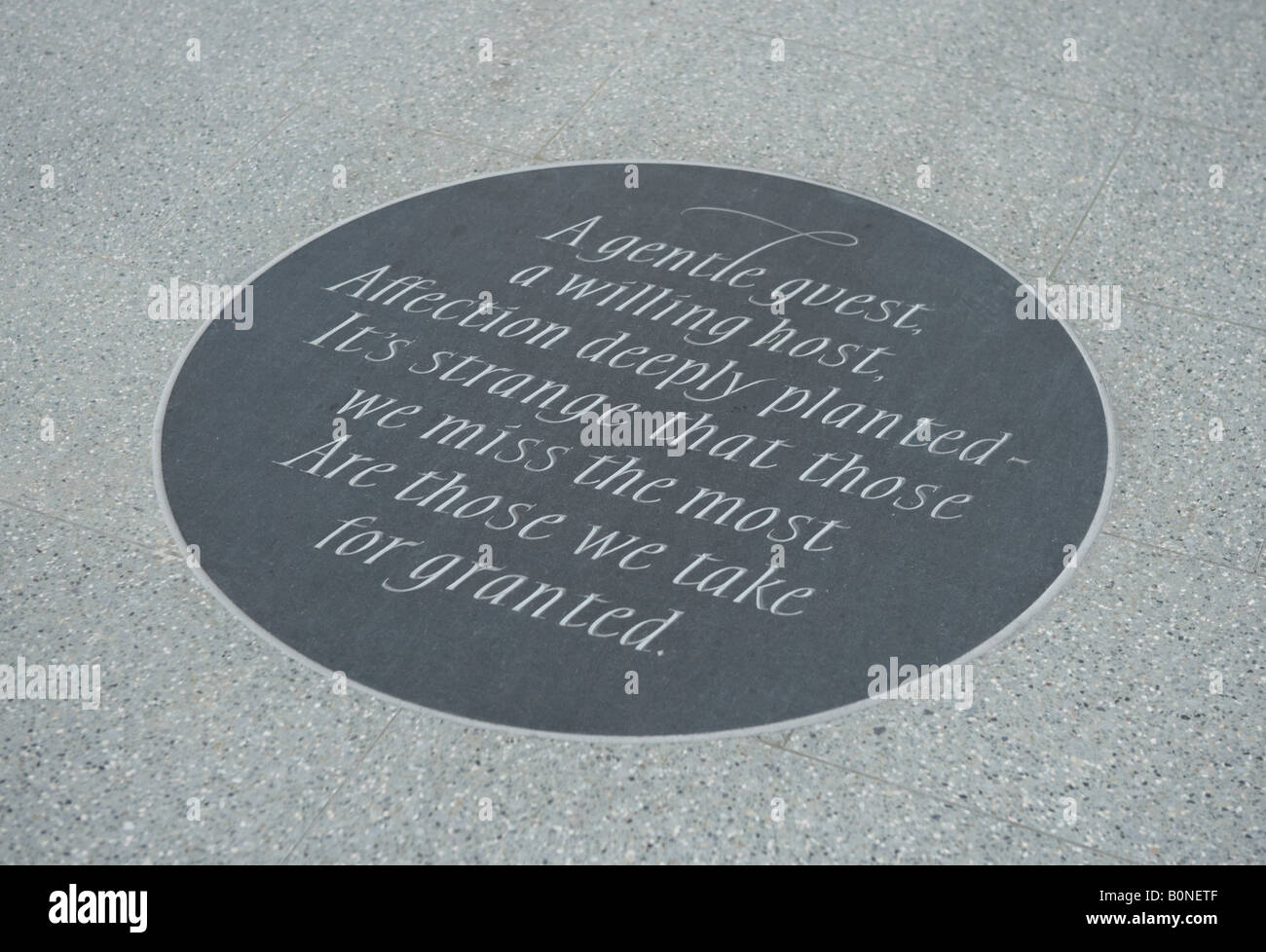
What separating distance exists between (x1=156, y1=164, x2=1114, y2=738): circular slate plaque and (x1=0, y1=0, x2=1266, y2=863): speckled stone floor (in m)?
0.13

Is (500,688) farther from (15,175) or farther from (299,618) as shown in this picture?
(15,175)

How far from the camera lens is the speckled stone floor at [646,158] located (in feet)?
11.6

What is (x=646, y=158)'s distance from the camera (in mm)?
5641

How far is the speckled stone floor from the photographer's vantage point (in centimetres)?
353

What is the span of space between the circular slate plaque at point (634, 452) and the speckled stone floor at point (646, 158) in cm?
13

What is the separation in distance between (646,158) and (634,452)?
5.63 feet

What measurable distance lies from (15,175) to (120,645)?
105 inches

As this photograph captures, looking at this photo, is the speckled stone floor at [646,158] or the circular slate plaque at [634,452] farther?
the circular slate plaque at [634,452]

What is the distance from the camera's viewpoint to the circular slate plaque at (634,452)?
3871mm

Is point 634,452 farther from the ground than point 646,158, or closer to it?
closer to it

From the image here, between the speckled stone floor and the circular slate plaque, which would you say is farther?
the circular slate plaque

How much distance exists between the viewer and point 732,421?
14.9 feet

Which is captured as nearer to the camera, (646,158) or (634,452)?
(634,452)

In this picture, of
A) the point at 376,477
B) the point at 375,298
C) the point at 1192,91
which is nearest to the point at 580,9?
the point at 375,298
